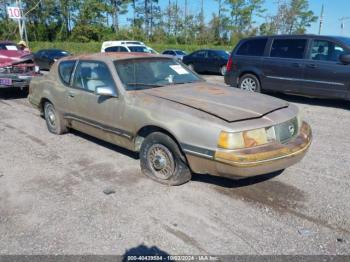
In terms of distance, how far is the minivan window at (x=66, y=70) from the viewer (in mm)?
5221

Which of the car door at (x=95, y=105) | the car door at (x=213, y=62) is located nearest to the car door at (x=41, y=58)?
the car door at (x=213, y=62)

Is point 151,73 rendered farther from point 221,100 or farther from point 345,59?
point 345,59

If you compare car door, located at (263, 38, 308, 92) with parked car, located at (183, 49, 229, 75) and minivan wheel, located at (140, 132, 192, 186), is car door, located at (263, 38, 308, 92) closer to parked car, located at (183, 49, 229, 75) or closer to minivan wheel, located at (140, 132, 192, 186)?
minivan wheel, located at (140, 132, 192, 186)

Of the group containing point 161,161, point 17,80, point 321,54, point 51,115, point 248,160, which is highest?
point 321,54

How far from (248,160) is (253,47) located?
679 centimetres

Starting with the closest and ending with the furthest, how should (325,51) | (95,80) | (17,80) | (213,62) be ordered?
(95,80) → (325,51) → (17,80) → (213,62)

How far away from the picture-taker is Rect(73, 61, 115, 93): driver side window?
4.36 metres

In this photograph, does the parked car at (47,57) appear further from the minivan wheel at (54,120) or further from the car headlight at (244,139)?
the car headlight at (244,139)

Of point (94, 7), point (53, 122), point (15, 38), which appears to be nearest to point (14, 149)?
point (53, 122)

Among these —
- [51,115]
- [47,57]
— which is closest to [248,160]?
[51,115]

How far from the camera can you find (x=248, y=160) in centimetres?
315

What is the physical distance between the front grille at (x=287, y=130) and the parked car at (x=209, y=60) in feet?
44.0

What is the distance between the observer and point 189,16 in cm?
5031

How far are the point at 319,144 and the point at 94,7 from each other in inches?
1765
